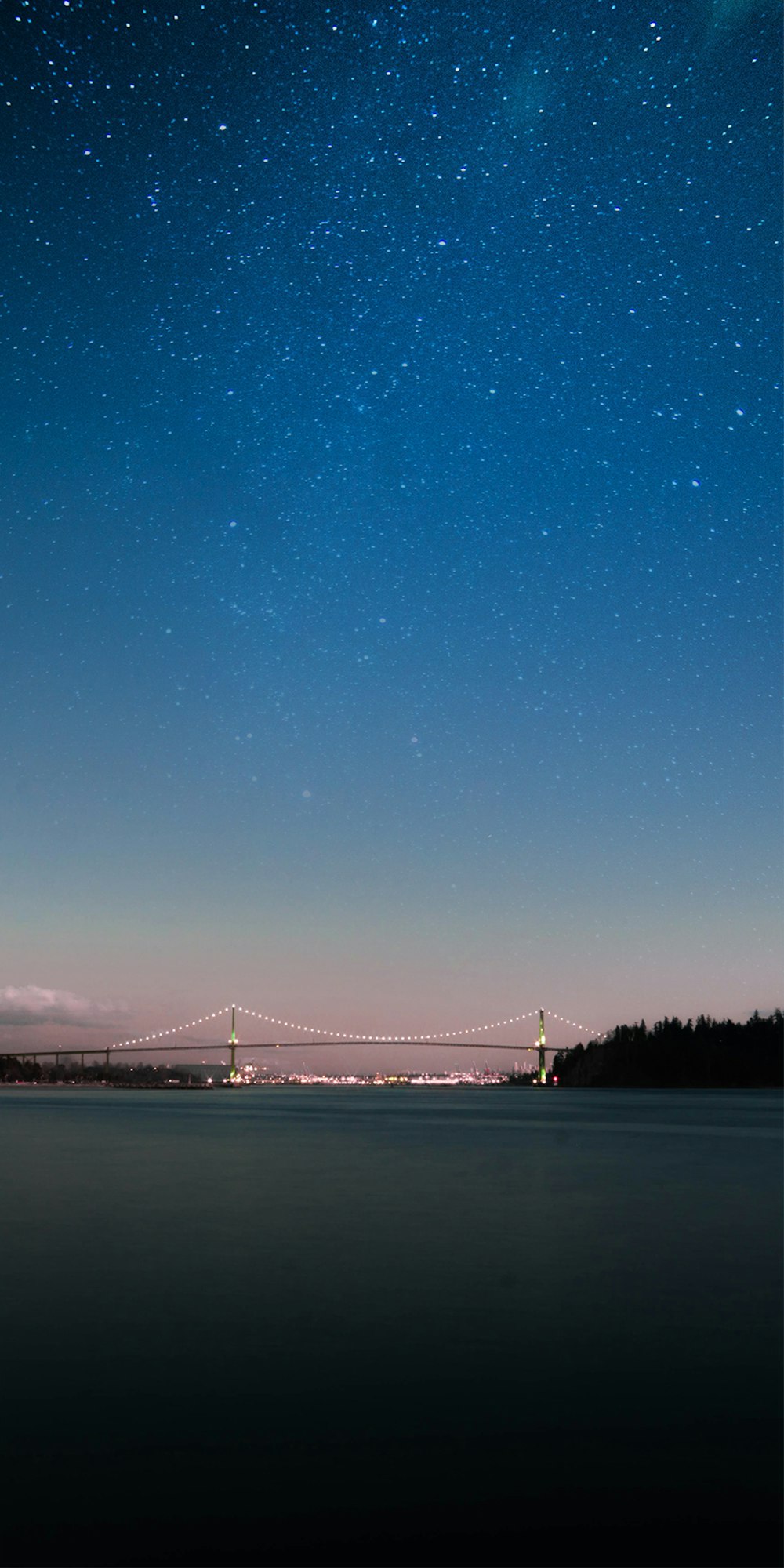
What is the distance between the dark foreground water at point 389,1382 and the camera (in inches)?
162

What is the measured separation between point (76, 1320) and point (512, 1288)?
11.1 ft

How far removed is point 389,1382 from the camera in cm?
607

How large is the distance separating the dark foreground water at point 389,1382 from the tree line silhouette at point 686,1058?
14648cm

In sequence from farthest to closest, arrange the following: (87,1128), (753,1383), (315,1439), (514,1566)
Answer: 1. (87,1128)
2. (753,1383)
3. (315,1439)
4. (514,1566)

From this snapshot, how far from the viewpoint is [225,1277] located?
9211mm

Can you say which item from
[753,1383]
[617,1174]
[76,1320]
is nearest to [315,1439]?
[753,1383]

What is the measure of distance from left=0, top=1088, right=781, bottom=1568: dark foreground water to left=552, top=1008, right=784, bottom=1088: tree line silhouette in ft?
481

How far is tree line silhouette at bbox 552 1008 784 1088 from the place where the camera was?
161m

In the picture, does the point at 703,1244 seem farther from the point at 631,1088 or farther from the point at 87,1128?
the point at 631,1088

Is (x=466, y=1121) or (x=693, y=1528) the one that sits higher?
(x=693, y=1528)

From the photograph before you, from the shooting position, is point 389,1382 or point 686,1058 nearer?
point 389,1382

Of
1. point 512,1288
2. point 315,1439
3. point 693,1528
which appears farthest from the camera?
point 512,1288

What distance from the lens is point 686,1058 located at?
162750mm

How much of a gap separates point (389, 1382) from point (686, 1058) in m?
167
